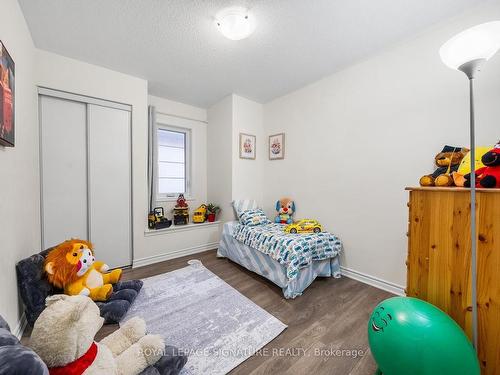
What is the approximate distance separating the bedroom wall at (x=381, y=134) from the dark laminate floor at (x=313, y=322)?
48 centimetres

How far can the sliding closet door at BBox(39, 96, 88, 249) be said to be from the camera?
2.17 meters

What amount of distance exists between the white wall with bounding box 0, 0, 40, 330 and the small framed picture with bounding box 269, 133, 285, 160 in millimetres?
2824

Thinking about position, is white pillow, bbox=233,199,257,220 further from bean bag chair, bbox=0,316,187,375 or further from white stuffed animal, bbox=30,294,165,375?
bean bag chair, bbox=0,316,187,375

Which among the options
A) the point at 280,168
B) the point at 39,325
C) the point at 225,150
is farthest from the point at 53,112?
the point at 280,168

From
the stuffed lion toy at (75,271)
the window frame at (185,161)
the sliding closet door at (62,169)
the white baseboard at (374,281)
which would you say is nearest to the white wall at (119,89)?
the sliding closet door at (62,169)

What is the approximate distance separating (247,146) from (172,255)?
2.08 m

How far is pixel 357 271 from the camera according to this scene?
2.33 metres

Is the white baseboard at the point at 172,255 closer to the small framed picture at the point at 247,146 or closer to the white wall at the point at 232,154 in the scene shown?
the white wall at the point at 232,154

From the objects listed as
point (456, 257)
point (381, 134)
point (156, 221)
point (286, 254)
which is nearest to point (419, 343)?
point (456, 257)

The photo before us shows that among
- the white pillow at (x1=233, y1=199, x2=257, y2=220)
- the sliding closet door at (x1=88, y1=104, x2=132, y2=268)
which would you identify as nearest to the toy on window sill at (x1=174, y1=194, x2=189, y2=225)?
the sliding closet door at (x1=88, y1=104, x2=132, y2=268)

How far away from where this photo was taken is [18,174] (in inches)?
60.1

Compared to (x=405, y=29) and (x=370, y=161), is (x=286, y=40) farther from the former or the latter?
(x=370, y=161)

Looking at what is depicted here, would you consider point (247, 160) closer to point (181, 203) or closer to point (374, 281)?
point (181, 203)

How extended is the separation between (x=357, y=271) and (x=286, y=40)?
261 cm
